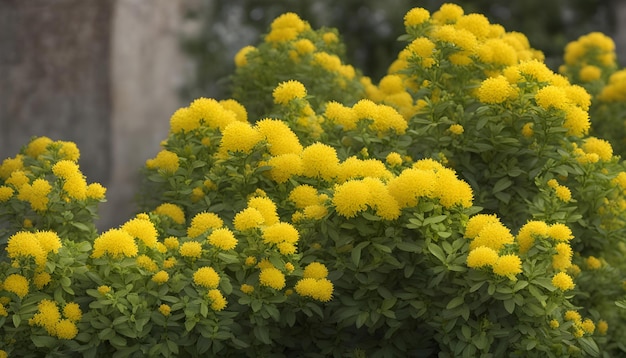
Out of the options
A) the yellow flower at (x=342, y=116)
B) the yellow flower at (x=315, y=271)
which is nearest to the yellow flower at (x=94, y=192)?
the yellow flower at (x=315, y=271)

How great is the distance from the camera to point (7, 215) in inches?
159

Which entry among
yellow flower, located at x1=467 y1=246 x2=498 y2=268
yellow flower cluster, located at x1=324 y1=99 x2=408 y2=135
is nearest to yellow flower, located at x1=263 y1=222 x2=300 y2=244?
yellow flower, located at x1=467 y1=246 x2=498 y2=268

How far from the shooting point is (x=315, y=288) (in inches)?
140

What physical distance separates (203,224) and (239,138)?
0.38m

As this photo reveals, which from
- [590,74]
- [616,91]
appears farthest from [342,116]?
[590,74]

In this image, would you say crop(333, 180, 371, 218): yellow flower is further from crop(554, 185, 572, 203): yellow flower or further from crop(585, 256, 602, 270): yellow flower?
crop(585, 256, 602, 270): yellow flower

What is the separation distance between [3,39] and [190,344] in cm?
798

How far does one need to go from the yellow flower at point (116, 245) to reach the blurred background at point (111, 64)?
22.1 feet

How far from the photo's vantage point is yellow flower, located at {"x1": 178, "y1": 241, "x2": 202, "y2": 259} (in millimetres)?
3652

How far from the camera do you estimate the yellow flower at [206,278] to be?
3521 mm

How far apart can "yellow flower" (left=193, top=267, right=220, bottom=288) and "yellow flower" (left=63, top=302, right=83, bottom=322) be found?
1.42ft

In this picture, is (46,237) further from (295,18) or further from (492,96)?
(295,18)

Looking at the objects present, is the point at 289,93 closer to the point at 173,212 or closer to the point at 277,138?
the point at 277,138

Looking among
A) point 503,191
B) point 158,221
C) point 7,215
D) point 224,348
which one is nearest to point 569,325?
point 503,191
